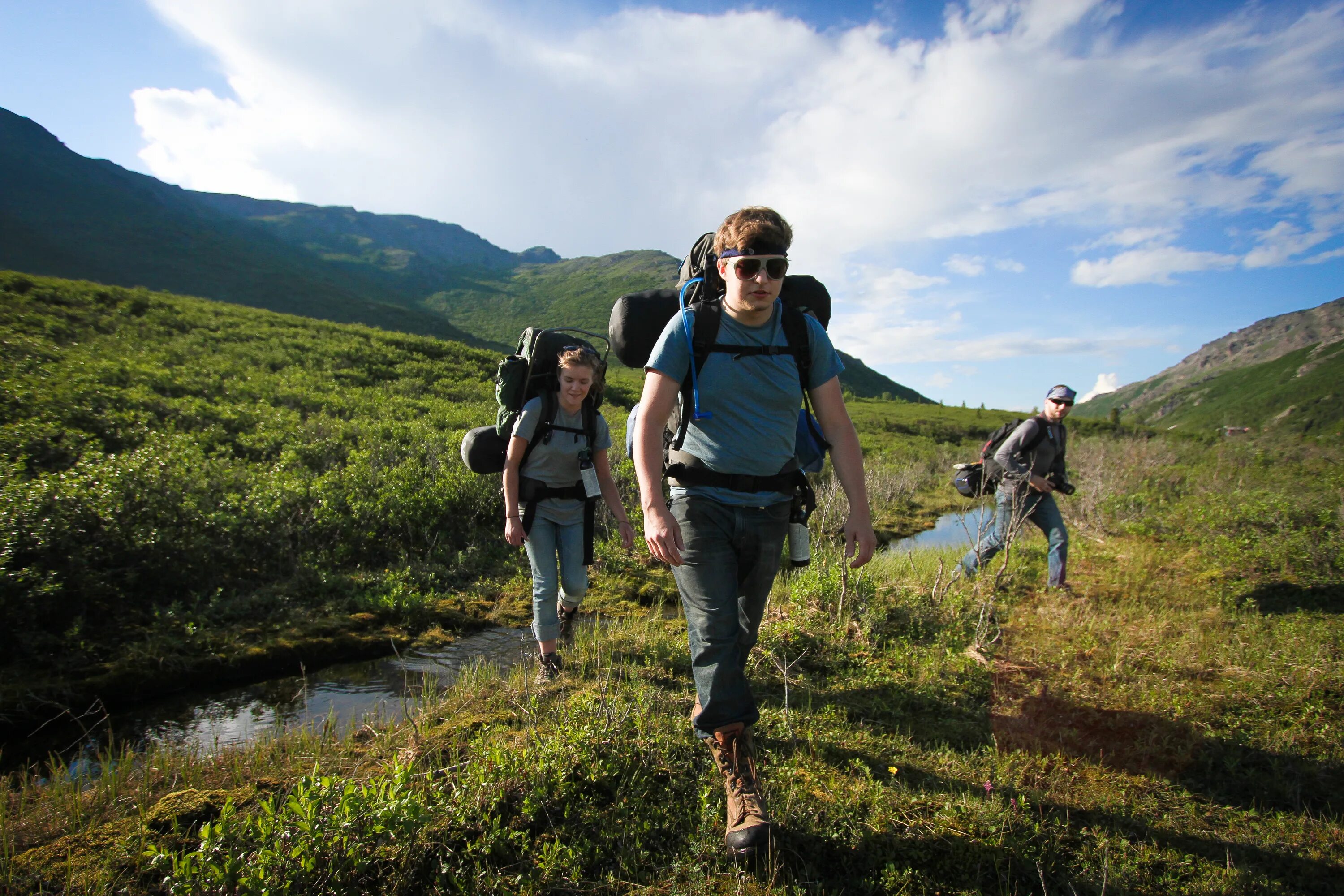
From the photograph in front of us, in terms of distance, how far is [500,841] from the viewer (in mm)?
2494

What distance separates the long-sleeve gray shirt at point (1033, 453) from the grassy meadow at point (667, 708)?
4.17ft

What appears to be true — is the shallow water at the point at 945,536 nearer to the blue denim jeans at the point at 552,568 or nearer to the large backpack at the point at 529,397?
the blue denim jeans at the point at 552,568

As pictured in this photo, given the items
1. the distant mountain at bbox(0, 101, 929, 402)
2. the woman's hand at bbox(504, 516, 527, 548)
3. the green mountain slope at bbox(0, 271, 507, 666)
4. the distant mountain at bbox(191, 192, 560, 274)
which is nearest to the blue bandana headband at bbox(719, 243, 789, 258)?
the woman's hand at bbox(504, 516, 527, 548)

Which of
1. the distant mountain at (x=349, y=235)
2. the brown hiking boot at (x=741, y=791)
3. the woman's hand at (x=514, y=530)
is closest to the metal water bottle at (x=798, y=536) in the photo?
the brown hiking boot at (x=741, y=791)

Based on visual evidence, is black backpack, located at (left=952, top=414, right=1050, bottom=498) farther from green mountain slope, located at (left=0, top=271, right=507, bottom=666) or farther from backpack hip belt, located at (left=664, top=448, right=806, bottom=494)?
green mountain slope, located at (left=0, top=271, right=507, bottom=666)

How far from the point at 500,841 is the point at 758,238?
110 inches

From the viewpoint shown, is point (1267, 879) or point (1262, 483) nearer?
point (1267, 879)

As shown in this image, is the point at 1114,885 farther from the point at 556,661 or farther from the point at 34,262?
the point at 34,262

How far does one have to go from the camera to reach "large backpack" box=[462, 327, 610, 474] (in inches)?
167

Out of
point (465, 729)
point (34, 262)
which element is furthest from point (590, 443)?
point (34, 262)

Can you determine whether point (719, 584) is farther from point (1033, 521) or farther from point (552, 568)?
point (1033, 521)

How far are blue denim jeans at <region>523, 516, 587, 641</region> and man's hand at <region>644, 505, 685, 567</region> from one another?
6.00ft

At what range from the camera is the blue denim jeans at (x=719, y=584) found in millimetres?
2688

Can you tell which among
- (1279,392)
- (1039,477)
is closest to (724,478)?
(1039,477)
